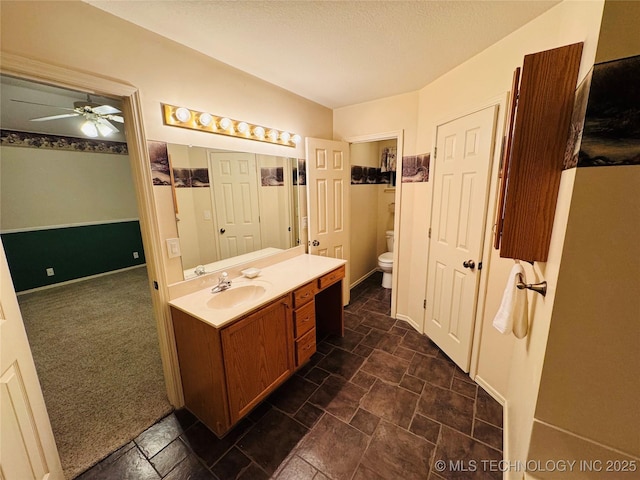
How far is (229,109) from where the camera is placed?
1.88m

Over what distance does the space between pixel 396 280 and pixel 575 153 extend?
87.5 inches

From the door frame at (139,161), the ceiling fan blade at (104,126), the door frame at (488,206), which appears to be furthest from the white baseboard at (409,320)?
the ceiling fan blade at (104,126)

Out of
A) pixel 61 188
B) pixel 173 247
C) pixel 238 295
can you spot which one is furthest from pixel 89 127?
pixel 238 295

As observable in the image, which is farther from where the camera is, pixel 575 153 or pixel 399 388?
pixel 399 388

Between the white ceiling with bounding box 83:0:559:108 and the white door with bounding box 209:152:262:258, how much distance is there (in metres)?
0.71

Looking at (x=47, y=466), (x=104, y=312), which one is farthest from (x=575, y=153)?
(x=104, y=312)

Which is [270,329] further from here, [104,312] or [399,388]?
[104,312]

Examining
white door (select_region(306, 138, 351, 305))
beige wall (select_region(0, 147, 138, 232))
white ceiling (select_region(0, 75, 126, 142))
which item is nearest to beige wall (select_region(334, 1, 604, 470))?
white door (select_region(306, 138, 351, 305))

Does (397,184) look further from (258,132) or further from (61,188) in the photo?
(61,188)

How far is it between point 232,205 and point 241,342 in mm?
1159

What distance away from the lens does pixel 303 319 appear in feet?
6.37

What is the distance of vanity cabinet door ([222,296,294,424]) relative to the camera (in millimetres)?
1436

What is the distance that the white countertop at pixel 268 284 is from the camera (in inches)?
56.4

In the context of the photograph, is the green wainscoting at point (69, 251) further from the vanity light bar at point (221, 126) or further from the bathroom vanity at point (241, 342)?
the vanity light bar at point (221, 126)
